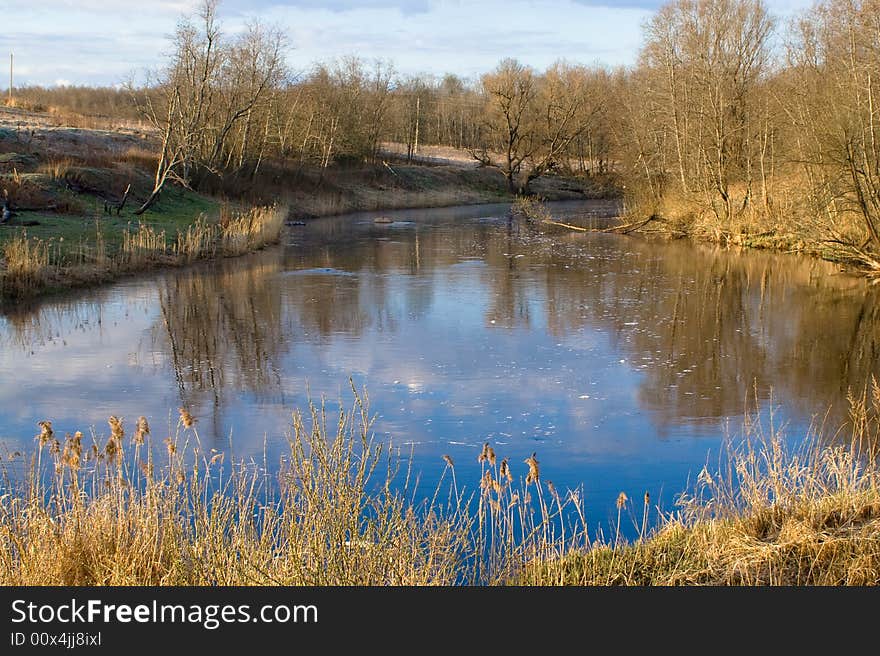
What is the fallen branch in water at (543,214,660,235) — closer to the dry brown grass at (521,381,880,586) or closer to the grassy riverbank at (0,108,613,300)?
the grassy riverbank at (0,108,613,300)

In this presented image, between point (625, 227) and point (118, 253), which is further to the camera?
point (625, 227)

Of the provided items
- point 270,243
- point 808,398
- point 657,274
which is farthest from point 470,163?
point 808,398

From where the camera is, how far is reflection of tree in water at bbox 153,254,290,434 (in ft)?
31.4

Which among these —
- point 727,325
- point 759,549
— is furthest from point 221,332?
point 759,549

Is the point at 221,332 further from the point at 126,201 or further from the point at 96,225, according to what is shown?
the point at 126,201

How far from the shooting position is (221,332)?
487 inches

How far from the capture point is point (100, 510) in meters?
4.28

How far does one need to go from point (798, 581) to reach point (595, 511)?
1.79 metres

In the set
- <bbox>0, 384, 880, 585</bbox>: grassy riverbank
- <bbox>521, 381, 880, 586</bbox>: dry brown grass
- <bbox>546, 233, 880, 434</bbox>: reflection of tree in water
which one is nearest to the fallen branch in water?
<bbox>546, 233, 880, 434</bbox>: reflection of tree in water

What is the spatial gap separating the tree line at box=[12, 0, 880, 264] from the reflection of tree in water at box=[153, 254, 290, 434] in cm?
762

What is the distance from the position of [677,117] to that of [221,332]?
18.0m

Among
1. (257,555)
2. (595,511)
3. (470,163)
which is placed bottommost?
(595,511)

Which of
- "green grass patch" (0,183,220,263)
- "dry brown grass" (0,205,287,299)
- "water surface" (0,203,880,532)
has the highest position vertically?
"green grass patch" (0,183,220,263)

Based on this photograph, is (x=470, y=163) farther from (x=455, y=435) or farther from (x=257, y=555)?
(x=257, y=555)
